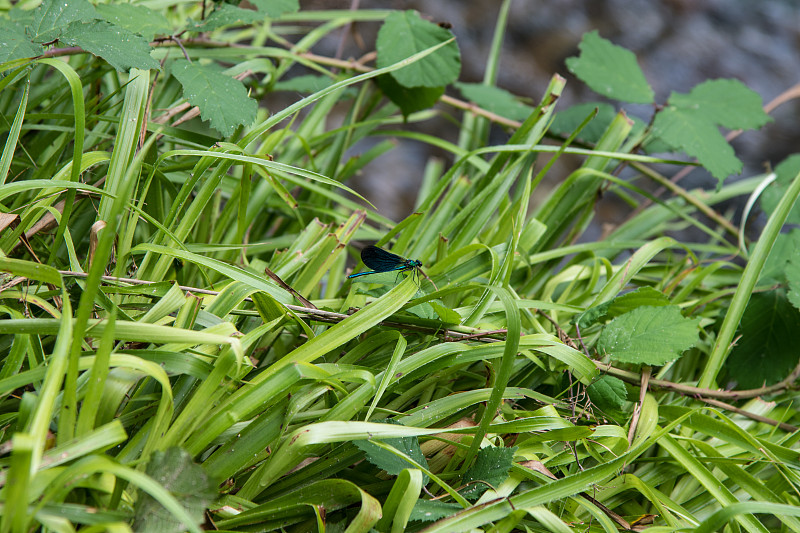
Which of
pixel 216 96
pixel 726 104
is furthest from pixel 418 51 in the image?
pixel 726 104

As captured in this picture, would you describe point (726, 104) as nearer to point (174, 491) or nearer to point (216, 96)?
point (216, 96)

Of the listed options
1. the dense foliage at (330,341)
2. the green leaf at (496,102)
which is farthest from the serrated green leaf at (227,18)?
the green leaf at (496,102)

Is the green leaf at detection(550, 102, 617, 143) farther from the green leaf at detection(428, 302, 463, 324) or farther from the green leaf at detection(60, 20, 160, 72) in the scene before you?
the green leaf at detection(60, 20, 160, 72)

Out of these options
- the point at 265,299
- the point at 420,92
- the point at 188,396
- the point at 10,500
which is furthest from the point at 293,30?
the point at 10,500

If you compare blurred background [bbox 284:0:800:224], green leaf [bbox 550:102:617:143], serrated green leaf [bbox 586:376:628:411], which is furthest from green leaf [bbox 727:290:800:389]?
blurred background [bbox 284:0:800:224]

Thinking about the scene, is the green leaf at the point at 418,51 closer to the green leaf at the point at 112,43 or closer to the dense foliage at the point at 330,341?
the dense foliage at the point at 330,341
